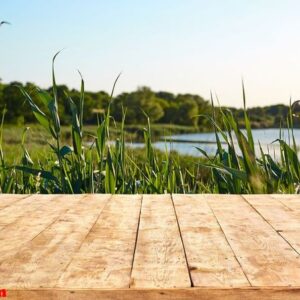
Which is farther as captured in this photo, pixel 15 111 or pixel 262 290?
pixel 15 111

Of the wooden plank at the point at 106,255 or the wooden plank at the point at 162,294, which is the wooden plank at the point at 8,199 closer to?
the wooden plank at the point at 106,255

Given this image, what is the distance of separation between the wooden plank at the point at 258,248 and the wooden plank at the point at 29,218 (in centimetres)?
53

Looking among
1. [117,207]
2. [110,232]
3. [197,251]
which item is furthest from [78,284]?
[117,207]

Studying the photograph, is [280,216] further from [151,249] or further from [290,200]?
[151,249]

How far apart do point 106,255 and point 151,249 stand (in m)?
0.12

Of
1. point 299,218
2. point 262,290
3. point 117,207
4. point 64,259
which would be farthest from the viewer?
point 117,207

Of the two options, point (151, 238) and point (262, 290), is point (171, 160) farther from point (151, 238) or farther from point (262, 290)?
point (262, 290)

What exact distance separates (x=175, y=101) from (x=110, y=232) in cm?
4718

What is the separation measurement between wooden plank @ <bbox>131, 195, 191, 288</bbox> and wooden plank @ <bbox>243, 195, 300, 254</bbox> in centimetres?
29

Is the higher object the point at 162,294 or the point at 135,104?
the point at 135,104

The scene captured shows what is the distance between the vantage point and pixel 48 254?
4.05 feet

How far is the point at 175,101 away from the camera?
48344mm

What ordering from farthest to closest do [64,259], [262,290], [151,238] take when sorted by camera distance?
[151,238] < [64,259] < [262,290]

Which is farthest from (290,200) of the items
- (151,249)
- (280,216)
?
(151,249)
